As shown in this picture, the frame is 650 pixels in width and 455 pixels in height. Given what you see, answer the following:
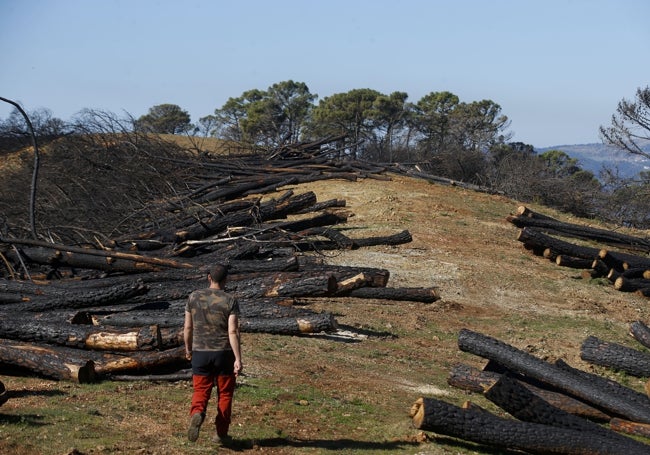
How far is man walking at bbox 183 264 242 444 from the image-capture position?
22.2 feet

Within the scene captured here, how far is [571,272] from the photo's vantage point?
18.8 m

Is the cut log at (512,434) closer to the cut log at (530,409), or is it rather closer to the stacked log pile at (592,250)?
the cut log at (530,409)

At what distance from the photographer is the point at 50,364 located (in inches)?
331

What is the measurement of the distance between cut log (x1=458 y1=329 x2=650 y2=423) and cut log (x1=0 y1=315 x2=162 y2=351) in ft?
11.4

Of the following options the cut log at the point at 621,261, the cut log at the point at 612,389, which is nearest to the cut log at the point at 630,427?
the cut log at the point at 612,389

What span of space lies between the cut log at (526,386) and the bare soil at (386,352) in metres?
0.15

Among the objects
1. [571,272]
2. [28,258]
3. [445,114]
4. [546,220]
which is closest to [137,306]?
Result: [28,258]

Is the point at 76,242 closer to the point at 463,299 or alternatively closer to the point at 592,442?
the point at 463,299

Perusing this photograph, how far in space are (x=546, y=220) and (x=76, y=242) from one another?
40.5ft

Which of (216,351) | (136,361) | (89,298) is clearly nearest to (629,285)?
(89,298)

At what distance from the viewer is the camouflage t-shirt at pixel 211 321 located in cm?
682

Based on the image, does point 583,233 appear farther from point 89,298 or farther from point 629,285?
point 89,298

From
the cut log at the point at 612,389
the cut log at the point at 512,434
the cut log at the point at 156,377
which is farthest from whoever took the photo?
the cut log at the point at 612,389

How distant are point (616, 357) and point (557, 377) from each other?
7.85 ft
